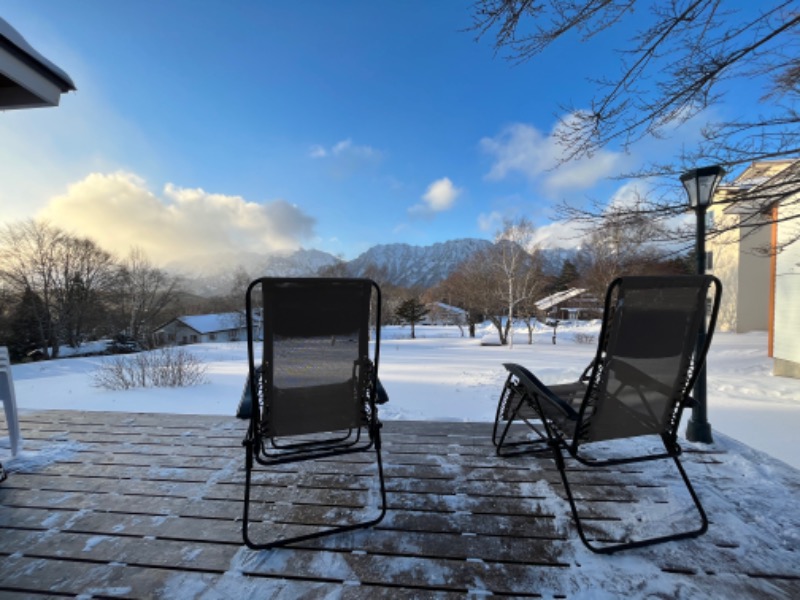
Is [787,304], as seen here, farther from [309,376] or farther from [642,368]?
[309,376]

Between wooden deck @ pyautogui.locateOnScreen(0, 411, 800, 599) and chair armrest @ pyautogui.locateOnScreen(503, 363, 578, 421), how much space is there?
540 millimetres

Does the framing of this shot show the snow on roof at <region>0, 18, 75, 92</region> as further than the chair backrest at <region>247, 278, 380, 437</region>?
Yes

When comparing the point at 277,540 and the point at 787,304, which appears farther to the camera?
the point at 787,304

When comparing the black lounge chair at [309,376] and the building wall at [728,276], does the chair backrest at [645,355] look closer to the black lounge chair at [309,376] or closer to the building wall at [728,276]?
the black lounge chair at [309,376]

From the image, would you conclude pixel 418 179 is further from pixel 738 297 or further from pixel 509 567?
pixel 509 567

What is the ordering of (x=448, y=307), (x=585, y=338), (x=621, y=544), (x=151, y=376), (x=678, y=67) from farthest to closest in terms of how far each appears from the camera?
(x=448, y=307), (x=585, y=338), (x=151, y=376), (x=678, y=67), (x=621, y=544)

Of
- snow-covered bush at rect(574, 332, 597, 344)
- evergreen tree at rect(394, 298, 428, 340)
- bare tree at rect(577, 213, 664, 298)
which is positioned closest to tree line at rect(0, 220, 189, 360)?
evergreen tree at rect(394, 298, 428, 340)

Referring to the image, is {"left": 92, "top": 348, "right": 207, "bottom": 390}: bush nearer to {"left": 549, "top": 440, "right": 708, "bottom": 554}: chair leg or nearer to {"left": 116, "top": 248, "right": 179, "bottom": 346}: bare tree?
{"left": 549, "top": 440, "right": 708, "bottom": 554}: chair leg

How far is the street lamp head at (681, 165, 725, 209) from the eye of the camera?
276 centimetres

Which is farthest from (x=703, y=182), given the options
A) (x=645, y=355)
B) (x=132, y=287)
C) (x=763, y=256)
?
(x=132, y=287)

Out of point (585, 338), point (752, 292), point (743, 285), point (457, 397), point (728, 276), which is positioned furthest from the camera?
point (585, 338)

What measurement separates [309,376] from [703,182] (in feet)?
11.3

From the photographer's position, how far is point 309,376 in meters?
1.64

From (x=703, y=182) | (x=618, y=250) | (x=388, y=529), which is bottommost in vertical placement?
(x=388, y=529)
